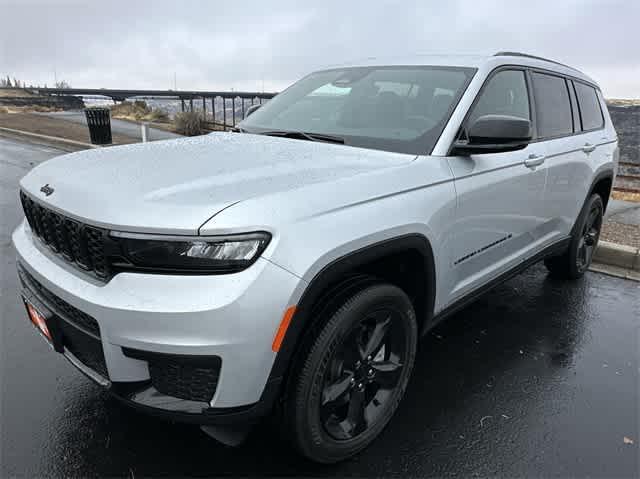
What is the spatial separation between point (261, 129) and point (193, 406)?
6.42 ft

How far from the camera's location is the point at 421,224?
2.34 metres

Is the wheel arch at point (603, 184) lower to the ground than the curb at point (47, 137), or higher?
higher

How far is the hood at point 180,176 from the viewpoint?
1796mm

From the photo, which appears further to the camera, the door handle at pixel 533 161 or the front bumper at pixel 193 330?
the door handle at pixel 533 161

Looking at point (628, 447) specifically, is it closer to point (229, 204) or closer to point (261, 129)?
point (229, 204)

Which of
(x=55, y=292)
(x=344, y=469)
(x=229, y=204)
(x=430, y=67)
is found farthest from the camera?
(x=430, y=67)

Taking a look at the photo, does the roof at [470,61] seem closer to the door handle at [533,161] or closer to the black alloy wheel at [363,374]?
the door handle at [533,161]

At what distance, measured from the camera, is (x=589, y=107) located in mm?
4477

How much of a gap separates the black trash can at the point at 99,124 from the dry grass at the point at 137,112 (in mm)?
12528

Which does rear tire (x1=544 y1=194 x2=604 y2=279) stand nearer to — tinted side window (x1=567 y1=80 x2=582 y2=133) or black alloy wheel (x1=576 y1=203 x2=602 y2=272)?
black alloy wheel (x1=576 y1=203 x2=602 y2=272)

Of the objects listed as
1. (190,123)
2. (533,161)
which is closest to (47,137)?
(190,123)

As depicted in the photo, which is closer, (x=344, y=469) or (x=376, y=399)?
(x=344, y=469)

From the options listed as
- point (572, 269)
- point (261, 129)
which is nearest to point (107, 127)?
point (261, 129)

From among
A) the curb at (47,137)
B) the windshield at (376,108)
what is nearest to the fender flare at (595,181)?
the windshield at (376,108)
